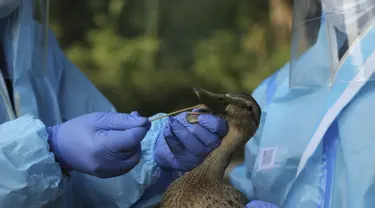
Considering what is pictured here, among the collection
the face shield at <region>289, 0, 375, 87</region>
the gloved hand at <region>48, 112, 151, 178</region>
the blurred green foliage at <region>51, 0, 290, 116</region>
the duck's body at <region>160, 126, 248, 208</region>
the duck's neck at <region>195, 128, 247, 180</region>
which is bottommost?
the blurred green foliage at <region>51, 0, 290, 116</region>

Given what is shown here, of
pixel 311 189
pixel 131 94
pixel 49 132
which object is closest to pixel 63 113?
pixel 49 132

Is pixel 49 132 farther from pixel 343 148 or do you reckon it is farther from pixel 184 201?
pixel 343 148

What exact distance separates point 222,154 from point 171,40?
3333 mm

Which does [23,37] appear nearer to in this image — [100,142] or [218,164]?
[100,142]

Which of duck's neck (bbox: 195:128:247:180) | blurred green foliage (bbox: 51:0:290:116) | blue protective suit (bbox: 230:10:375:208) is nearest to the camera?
blue protective suit (bbox: 230:10:375:208)

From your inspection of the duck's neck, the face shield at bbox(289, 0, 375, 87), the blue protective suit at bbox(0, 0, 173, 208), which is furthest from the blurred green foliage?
the duck's neck

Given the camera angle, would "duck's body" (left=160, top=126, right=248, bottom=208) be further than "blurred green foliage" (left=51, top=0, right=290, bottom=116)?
No

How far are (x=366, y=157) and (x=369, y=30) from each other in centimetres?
23

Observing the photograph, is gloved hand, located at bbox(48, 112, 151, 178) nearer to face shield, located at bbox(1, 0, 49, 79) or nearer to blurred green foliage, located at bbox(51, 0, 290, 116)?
face shield, located at bbox(1, 0, 49, 79)

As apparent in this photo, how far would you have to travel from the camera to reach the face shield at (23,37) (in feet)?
3.91

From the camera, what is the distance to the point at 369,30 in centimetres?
104

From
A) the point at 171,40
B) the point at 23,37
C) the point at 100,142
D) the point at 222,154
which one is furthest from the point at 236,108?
the point at 171,40

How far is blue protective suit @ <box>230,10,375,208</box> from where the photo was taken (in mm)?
1008

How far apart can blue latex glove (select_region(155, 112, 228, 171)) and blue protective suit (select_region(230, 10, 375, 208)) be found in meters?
0.18
